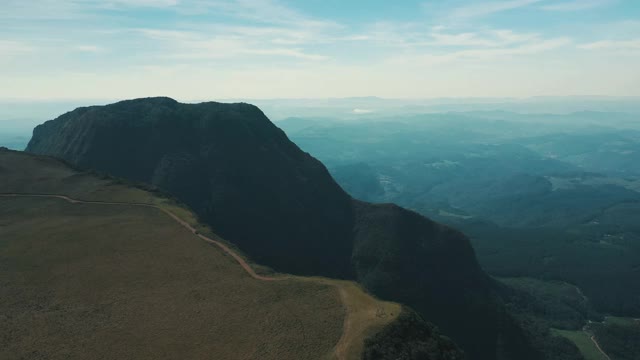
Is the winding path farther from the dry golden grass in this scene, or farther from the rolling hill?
the dry golden grass

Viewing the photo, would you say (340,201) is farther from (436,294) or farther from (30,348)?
(30,348)

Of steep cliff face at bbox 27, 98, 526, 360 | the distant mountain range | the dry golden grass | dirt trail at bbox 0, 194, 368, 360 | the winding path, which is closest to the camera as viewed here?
dirt trail at bbox 0, 194, 368, 360

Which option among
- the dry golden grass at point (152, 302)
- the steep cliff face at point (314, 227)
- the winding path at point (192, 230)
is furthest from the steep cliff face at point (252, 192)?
the dry golden grass at point (152, 302)

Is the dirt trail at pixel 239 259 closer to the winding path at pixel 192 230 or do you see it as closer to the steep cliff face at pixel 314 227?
the winding path at pixel 192 230

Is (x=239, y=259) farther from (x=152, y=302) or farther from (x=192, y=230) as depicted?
(x=152, y=302)

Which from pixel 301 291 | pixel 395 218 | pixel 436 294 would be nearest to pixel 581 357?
pixel 436 294

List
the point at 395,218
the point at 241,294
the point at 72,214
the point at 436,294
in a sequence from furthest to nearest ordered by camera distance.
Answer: the point at 395,218, the point at 436,294, the point at 72,214, the point at 241,294

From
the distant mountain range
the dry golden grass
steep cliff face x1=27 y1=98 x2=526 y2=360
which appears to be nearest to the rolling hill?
the dry golden grass

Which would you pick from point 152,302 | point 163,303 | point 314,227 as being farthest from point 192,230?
point 314,227
